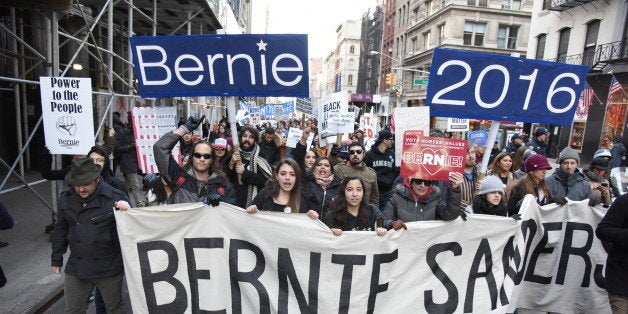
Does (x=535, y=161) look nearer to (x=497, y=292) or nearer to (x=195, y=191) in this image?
(x=497, y=292)

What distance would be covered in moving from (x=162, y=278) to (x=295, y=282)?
1.05 m

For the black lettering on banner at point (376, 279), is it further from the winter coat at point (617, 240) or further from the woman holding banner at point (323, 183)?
the winter coat at point (617, 240)

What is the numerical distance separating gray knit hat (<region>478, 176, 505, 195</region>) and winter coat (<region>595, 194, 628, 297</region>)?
2.76 feet

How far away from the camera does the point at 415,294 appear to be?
131 inches

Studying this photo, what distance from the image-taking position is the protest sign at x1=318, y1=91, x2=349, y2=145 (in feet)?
24.3

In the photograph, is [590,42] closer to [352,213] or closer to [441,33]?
[441,33]

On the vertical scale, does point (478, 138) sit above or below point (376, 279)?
above

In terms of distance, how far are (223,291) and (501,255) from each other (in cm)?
241

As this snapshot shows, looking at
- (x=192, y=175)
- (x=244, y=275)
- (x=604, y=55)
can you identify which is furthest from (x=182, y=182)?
(x=604, y=55)

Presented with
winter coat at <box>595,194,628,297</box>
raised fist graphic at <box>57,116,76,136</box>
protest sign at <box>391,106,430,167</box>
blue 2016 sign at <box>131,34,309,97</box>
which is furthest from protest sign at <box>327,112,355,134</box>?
winter coat at <box>595,194,628,297</box>

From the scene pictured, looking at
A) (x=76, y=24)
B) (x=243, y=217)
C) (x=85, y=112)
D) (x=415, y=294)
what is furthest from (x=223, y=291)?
(x=76, y=24)

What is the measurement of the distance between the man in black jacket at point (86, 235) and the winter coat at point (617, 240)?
3705 mm

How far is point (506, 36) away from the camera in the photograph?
1420 inches

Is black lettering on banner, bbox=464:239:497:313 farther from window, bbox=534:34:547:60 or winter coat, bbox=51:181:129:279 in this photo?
window, bbox=534:34:547:60
